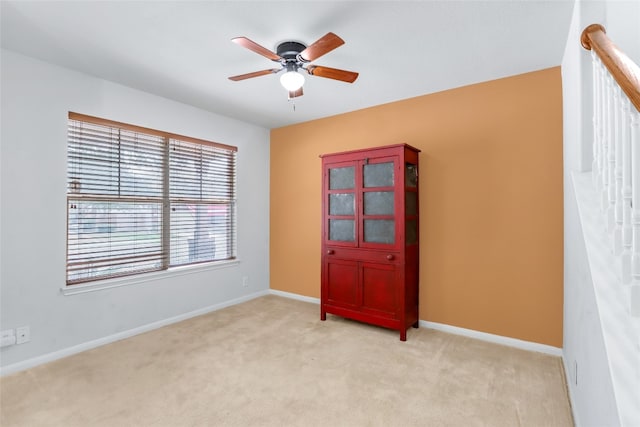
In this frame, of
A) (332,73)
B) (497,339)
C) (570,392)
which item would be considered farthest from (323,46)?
(497,339)

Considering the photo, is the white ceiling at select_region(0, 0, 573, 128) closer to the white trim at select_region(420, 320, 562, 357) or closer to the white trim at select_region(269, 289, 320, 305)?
the white trim at select_region(420, 320, 562, 357)

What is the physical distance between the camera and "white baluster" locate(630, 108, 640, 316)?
3.05ft

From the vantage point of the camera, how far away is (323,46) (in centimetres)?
193

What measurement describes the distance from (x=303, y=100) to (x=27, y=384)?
3.39 metres

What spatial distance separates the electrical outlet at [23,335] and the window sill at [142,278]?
338 millimetres

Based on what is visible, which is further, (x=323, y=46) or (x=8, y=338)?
(x=8, y=338)

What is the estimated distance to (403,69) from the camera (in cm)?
272

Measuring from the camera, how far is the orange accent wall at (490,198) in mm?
2670

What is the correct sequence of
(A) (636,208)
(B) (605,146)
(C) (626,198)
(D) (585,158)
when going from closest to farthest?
(A) (636,208)
(C) (626,198)
(B) (605,146)
(D) (585,158)

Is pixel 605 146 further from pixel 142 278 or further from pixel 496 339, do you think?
pixel 142 278

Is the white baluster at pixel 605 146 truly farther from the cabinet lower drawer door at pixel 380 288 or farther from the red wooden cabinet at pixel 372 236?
the cabinet lower drawer door at pixel 380 288

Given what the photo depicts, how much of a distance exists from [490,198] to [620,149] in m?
1.93

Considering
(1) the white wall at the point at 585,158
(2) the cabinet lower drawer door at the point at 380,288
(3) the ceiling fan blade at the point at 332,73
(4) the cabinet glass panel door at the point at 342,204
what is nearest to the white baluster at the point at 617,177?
(1) the white wall at the point at 585,158

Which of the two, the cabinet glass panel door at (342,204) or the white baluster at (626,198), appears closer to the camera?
the white baluster at (626,198)
